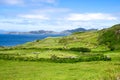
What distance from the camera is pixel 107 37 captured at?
13012cm

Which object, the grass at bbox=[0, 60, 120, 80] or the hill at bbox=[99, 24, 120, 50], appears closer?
the grass at bbox=[0, 60, 120, 80]

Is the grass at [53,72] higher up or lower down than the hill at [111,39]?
lower down

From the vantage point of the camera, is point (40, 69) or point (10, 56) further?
point (10, 56)

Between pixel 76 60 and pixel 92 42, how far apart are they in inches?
2109

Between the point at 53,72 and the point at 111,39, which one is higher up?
the point at 111,39

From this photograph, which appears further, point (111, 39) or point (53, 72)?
point (111, 39)

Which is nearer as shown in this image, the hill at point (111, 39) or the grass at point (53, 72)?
the grass at point (53, 72)

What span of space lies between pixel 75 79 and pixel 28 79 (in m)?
8.19

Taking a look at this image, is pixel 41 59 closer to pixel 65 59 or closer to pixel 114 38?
pixel 65 59

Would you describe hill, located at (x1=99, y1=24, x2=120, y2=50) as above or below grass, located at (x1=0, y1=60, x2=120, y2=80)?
above

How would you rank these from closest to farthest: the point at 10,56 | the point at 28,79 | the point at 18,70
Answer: the point at 28,79
the point at 18,70
the point at 10,56

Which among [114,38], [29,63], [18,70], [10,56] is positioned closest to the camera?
[18,70]

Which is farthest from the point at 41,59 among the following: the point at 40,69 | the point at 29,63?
the point at 40,69

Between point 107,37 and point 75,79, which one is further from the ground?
point 107,37
